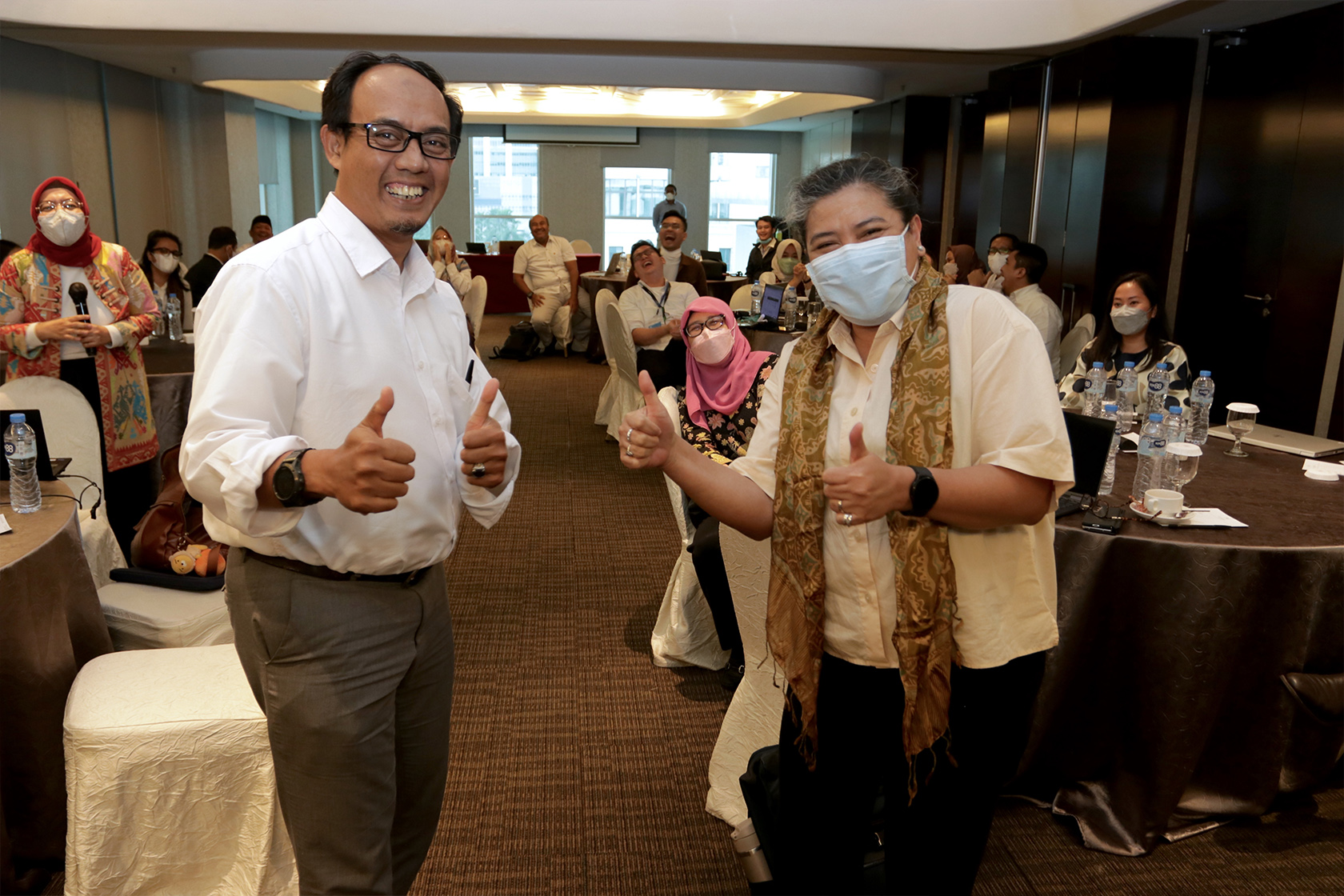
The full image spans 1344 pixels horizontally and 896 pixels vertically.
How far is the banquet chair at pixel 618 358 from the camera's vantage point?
249 inches

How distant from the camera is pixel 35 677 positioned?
2.17 m

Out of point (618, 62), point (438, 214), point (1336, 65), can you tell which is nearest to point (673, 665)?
point (1336, 65)

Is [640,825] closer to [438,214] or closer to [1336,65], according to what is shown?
[1336,65]

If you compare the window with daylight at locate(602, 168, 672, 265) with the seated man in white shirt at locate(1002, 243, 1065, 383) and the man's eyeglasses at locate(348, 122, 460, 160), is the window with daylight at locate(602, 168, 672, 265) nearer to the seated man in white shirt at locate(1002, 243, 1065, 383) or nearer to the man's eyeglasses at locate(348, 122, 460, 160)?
the seated man in white shirt at locate(1002, 243, 1065, 383)

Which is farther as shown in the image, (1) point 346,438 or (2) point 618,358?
(2) point 618,358

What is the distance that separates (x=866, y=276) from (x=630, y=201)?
53.9ft

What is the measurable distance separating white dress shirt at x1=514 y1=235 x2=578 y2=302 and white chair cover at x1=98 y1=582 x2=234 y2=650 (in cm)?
787

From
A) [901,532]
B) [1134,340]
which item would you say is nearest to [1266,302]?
[1134,340]

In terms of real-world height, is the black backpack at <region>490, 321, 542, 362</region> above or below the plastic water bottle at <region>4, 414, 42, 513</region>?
below

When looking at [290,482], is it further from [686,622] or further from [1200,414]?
[1200,414]

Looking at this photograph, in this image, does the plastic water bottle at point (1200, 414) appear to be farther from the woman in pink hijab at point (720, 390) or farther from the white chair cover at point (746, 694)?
the white chair cover at point (746, 694)

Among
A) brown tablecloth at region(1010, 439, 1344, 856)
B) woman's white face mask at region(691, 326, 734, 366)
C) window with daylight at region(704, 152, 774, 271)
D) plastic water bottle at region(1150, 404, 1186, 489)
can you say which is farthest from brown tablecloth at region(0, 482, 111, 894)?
window with daylight at region(704, 152, 774, 271)

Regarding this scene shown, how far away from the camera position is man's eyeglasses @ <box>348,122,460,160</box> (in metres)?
1.52

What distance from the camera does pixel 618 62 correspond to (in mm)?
10172
